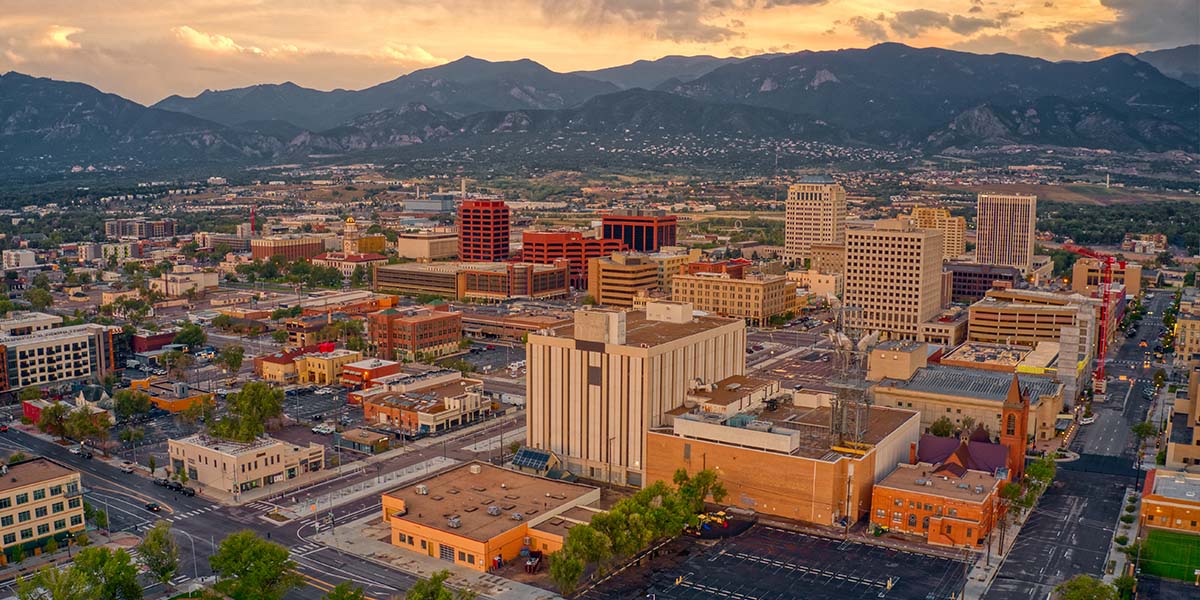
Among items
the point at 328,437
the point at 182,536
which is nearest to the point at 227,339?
the point at 328,437

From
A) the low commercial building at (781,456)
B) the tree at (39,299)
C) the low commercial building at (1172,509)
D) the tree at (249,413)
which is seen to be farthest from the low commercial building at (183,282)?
the low commercial building at (1172,509)

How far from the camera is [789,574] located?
5847cm

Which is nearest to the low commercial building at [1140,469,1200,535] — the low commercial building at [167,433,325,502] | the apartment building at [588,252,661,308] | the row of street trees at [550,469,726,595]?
the row of street trees at [550,469,726,595]

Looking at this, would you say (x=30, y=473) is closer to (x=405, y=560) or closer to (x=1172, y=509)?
(x=405, y=560)

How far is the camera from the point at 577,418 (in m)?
77.1

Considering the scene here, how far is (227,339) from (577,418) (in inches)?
3006

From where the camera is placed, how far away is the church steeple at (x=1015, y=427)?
74688 mm

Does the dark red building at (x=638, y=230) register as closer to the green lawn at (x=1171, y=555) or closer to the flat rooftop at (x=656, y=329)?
the flat rooftop at (x=656, y=329)

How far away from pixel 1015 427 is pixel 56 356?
308ft

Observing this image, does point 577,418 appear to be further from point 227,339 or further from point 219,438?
point 227,339

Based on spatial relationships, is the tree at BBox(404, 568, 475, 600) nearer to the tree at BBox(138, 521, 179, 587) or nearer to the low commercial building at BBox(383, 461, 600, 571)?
the low commercial building at BBox(383, 461, 600, 571)

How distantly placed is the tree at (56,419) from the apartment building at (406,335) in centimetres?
4032

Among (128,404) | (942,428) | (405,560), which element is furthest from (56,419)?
(942,428)

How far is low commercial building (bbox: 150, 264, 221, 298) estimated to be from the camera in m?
175
